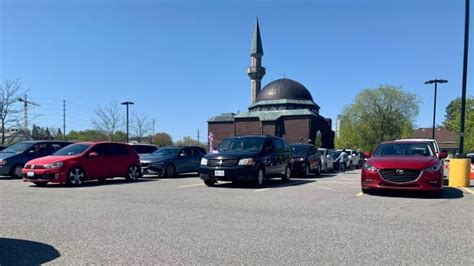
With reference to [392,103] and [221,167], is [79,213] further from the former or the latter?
[392,103]

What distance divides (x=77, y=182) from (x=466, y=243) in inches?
465

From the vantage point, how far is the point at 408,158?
11.8 metres

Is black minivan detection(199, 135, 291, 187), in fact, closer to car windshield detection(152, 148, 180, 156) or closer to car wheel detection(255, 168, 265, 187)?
car wheel detection(255, 168, 265, 187)

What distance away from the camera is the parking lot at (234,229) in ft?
17.3

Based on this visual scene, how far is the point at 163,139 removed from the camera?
10238 centimetres

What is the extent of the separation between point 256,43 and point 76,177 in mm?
87575

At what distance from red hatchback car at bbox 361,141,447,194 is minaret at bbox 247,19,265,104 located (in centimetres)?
8735

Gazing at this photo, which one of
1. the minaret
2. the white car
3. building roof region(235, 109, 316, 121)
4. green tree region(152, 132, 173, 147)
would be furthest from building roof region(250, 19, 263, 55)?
the white car

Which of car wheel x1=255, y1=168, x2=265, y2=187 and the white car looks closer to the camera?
car wheel x1=255, y1=168, x2=265, y2=187

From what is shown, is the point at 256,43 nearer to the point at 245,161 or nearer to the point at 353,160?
the point at 353,160

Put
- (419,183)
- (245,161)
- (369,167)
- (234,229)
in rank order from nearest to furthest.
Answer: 1. (234,229)
2. (419,183)
3. (369,167)
4. (245,161)

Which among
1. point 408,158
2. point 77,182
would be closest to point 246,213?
point 408,158

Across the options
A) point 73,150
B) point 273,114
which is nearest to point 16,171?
point 73,150

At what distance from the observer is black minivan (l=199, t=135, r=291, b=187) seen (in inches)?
531
